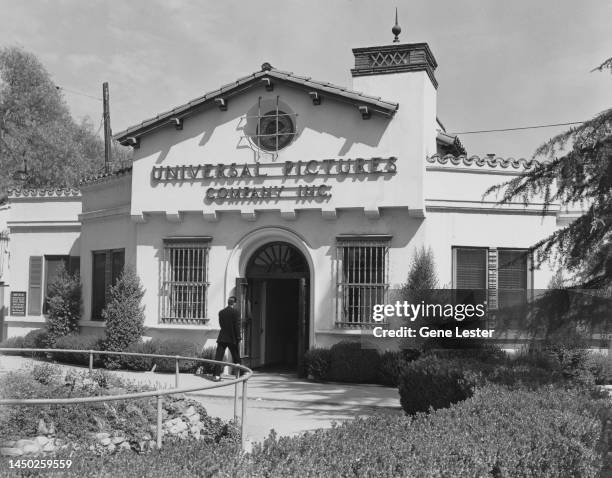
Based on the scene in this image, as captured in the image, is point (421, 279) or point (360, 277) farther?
point (360, 277)

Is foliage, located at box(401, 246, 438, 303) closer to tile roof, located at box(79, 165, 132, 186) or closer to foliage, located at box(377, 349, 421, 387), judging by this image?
foliage, located at box(377, 349, 421, 387)

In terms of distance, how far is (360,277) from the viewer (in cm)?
1652

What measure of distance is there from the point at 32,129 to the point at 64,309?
22.1 m

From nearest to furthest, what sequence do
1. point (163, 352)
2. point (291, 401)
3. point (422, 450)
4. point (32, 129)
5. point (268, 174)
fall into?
point (422, 450) < point (291, 401) < point (163, 352) < point (268, 174) < point (32, 129)

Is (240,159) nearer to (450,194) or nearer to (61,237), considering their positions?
(450,194)

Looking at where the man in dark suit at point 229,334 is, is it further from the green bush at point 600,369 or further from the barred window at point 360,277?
the green bush at point 600,369

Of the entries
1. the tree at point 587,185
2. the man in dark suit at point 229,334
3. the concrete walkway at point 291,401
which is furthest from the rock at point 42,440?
the man in dark suit at point 229,334

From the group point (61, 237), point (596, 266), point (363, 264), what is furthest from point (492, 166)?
point (61, 237)

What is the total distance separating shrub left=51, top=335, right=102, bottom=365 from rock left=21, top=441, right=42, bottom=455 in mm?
10441

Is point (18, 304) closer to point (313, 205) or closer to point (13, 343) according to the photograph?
point (13, 343)

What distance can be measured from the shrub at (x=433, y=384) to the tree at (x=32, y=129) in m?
31.9

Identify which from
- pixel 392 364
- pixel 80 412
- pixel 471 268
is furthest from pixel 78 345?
pixel 80 412

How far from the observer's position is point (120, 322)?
698 inches

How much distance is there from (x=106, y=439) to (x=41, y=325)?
1511 centimetres
